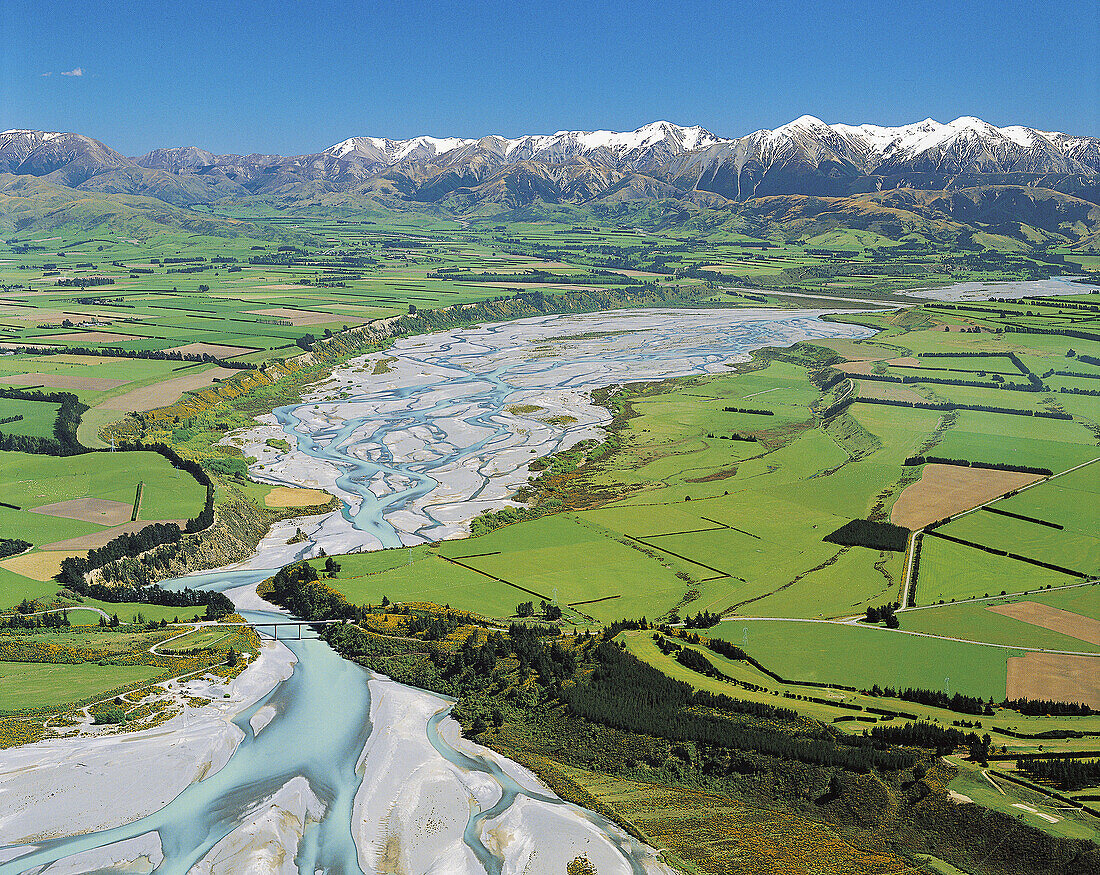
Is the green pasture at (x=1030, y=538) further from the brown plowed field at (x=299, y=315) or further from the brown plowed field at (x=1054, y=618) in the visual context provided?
the brown plowed field at (x=299, y=315)

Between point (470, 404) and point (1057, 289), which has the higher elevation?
point (1057, 289)

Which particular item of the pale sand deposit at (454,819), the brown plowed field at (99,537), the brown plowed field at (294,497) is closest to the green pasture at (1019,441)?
the brown plowed field at (294,497)

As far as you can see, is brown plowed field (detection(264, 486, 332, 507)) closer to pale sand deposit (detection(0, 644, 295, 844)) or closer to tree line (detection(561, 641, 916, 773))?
pale sand deposit (detection(0, 644, 295, 844))

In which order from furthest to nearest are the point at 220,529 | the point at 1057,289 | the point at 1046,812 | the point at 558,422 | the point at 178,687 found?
the point at 1057,289 → the point at 558,422 → the point at 220,529 → the point at 178,687 → the point at 1046,812

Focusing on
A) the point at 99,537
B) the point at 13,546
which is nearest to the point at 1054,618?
the point at 99,537

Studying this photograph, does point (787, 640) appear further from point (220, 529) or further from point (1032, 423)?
point (1032, 423)

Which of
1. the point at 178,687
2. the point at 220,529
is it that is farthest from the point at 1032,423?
the point at 178,687

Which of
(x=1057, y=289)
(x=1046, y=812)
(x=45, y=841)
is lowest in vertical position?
(x=45, y=841)
